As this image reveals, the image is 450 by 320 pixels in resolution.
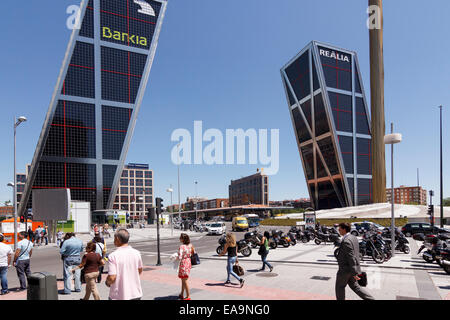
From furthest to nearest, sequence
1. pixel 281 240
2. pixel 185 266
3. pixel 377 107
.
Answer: pixel 377 107
pixel 281 240
pixel 185 266

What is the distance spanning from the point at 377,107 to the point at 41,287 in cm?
7667

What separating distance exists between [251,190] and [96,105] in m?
113

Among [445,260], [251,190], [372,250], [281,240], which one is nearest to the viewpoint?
[445,260]

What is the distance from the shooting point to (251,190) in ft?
547

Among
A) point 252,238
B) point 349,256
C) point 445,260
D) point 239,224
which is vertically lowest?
point 239,224

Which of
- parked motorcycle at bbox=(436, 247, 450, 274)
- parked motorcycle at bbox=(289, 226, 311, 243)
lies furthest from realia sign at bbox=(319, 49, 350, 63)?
parked motorcycle at bbox=(436, 247, 450, 274)

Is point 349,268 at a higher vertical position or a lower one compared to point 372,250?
higher

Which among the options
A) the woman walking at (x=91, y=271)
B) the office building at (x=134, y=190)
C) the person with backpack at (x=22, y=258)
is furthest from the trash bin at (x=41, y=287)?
the office building at (x=134, y=190)

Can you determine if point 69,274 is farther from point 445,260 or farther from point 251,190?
point 251,190

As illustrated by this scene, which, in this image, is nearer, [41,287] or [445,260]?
[41,287]

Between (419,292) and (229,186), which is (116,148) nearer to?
(419,292)

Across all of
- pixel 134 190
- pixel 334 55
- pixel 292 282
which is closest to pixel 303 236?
pixel 292 282

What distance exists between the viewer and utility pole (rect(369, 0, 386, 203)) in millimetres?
67688
